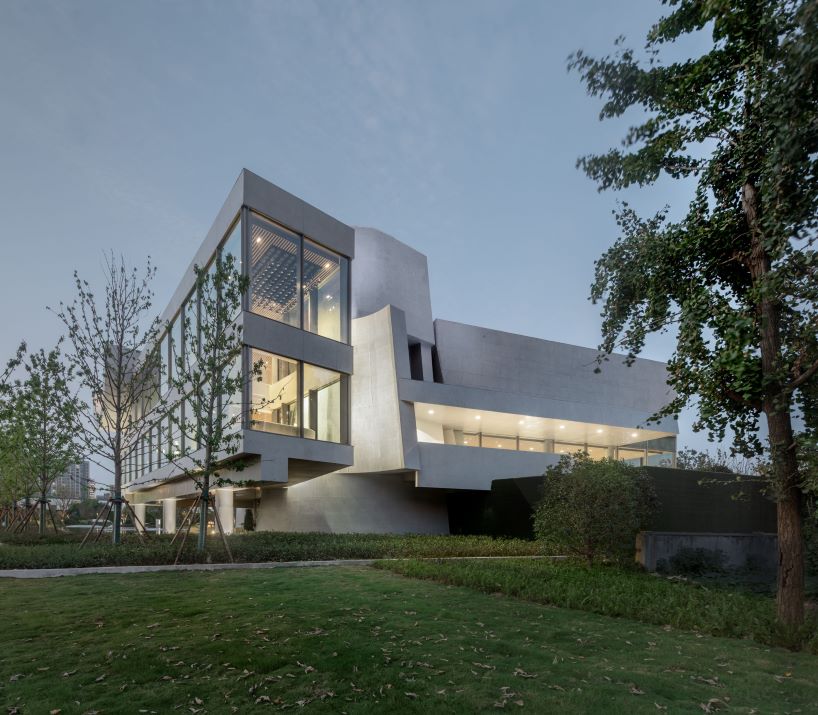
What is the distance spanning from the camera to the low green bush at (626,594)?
8.13 metres

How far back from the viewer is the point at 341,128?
14938 cm

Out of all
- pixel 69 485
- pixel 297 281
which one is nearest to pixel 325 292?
pixel 297 281

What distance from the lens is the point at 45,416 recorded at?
21.2 m

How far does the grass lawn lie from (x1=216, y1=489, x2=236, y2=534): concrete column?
18.0m

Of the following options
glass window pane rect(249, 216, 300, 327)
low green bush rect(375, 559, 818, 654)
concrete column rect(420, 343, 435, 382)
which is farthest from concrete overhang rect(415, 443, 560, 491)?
low green bush rect(375, 559, 818, 654)

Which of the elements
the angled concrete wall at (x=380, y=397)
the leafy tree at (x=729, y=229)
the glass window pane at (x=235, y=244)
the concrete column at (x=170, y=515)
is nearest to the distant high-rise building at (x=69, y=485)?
the concrete column at (x=170, y=515)

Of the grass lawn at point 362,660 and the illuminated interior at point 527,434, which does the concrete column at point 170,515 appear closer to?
the illuminated interior at point 527,434

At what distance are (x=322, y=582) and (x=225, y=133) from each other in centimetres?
18421

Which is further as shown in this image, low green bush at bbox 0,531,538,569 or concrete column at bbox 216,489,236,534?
concrete column at bbox 216,489,236,534

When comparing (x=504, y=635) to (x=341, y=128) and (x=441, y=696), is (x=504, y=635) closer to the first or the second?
(x=441, y=696)

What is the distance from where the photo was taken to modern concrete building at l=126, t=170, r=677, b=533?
20703mm

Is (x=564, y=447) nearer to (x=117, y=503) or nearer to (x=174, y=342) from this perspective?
(x=174, y=342)

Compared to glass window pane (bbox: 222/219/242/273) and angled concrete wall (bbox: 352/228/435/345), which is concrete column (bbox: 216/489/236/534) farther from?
glass window pane (bbox: 222/219/242/273)

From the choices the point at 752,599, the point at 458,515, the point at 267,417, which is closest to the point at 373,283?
the point at 267,417
